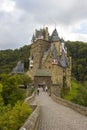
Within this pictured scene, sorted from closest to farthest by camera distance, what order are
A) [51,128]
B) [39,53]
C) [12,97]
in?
[51,128] < [12,97] < [39,53]

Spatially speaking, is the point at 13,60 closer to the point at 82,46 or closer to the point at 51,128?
the point at 82,46

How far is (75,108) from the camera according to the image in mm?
35562

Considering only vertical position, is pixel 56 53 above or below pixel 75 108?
above

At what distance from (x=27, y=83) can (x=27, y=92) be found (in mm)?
13406

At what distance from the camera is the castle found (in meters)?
106

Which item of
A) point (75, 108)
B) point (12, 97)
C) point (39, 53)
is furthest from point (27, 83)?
point (75, 108)

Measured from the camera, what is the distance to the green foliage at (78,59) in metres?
150

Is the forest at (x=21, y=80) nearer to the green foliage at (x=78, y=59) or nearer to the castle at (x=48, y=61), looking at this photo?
the green foliage at (x=78, y=59)

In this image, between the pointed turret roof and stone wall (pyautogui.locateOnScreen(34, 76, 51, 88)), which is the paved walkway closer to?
stone wall (pyautogui.locateOnScreen(34, 76, 51, 88))

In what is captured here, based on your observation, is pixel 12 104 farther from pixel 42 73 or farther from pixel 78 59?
pixel 78 59

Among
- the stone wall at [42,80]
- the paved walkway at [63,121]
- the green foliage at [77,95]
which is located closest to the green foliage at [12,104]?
the paved walkway at [63,121]

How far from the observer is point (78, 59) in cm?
16262

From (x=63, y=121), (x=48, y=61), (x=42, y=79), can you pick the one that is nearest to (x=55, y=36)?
(x=48, y=61)

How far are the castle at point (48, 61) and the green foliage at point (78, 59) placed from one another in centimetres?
3051
